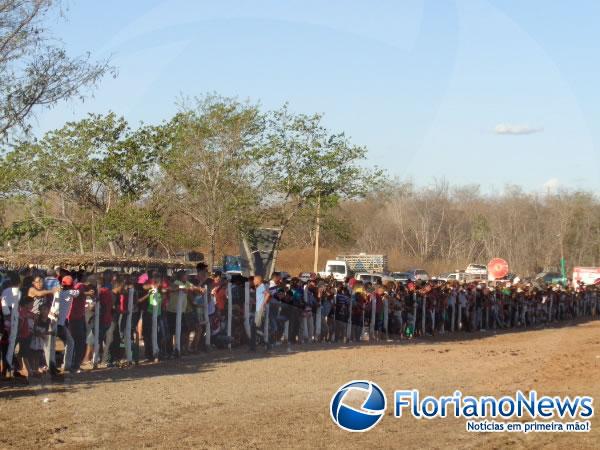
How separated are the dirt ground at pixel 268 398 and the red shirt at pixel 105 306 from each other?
97cm

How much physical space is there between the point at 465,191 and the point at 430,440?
6052 cm

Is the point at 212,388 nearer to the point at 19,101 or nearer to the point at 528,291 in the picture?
the point at 19,101

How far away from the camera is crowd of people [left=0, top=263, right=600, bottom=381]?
13.6 m

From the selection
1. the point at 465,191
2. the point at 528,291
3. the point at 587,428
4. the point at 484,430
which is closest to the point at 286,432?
the point at 484,430

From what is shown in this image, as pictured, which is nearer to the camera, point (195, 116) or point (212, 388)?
point (212, 388)

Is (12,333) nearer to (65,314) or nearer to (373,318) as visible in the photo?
(65,314)

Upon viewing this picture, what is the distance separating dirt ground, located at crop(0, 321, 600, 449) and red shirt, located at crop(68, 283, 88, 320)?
955mm

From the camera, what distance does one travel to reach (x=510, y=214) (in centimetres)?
7094

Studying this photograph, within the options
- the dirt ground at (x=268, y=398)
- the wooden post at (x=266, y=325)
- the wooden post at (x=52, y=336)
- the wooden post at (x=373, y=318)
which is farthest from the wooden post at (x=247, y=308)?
the wooden post at (x=52, y=336)

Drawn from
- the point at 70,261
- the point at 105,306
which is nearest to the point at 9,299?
the point at 105,306

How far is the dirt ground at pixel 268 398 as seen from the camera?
9.82 metres

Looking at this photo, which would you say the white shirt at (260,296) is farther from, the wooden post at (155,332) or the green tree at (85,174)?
the green tree at (85,174)

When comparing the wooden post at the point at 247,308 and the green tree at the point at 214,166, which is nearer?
the wooden post at the point at 247,308

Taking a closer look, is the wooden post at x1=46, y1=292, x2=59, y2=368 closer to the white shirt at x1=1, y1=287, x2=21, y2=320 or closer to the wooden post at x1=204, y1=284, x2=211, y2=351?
the white shirt at x1=1, y1=287, x2=21, y2=320
